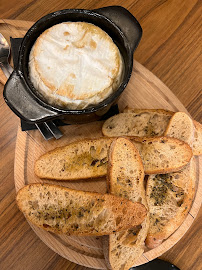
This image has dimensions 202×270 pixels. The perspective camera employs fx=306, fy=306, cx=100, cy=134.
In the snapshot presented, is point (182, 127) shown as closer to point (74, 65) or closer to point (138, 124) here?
point (138, 124)

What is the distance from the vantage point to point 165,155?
49.2 inches

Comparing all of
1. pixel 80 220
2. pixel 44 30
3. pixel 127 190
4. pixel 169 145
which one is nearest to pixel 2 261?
pixel 80 220

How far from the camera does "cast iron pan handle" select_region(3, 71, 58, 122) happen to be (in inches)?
40.8

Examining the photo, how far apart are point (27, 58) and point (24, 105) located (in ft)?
0.62

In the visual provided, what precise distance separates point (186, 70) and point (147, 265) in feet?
3.22

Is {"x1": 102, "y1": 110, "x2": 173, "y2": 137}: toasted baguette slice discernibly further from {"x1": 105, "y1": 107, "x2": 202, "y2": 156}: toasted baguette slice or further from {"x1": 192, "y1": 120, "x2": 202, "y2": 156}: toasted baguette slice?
{"x1": 192, "y1": 120, "x2": 202, "y2": 156}: toasted baguette slice

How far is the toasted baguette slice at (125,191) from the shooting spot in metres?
1.18

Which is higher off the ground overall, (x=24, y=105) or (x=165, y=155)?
(x=24, y=105)

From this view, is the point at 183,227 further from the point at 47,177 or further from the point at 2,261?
the point at 2,261

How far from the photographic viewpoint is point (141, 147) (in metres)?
1.29

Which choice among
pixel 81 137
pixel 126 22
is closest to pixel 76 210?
pixel 81 137

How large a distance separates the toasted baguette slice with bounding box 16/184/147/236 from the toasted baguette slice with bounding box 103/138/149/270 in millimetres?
61

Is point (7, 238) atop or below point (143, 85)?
below

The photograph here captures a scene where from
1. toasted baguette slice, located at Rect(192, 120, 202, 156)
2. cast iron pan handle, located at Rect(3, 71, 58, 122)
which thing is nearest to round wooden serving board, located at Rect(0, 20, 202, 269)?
toasted baguette slice, located at Rect(192, 120, 202, 156)
